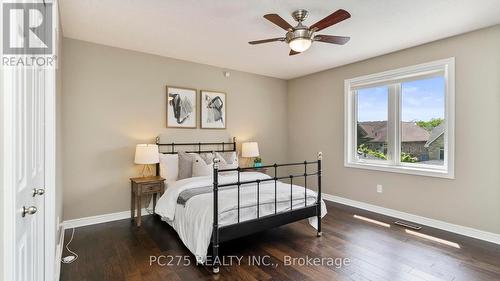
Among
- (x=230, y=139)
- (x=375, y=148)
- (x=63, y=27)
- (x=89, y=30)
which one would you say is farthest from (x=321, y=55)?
(x=63, y=27)

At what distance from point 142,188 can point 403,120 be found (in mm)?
4095

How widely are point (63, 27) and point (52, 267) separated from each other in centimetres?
277

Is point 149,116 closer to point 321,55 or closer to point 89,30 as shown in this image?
point 89,30

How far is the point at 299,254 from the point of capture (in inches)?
110

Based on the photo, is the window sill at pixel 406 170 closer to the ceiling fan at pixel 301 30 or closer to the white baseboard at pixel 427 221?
the white baseboard at pixel 427 221

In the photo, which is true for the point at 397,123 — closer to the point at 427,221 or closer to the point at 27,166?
the point at 427,221

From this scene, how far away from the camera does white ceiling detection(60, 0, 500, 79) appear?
2600 mm

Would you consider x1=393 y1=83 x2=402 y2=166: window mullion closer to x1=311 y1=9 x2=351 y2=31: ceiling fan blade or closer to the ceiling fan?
Answer: the ceiling fan

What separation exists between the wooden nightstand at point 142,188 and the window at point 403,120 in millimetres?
3276

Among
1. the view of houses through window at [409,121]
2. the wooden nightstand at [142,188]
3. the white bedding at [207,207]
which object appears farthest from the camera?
the view of houses through window at [409,121]

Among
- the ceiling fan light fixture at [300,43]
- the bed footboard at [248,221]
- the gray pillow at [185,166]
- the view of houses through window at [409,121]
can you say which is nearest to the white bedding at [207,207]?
the bed footboard at [248,221]

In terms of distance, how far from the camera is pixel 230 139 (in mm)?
5070

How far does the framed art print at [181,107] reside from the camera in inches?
170

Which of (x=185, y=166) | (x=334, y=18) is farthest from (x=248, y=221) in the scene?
(x=334, y=18)
